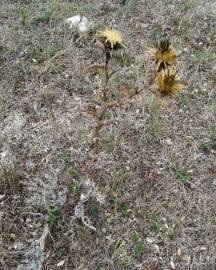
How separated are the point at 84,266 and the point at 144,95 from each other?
4.51 ft

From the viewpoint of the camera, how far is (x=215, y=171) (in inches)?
114

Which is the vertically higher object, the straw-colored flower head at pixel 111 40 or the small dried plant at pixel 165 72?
the straw-colored flower head at pixel 111 40

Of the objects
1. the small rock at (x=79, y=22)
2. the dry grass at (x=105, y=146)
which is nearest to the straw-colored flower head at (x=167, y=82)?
the dry grass at (x=105, y=146)

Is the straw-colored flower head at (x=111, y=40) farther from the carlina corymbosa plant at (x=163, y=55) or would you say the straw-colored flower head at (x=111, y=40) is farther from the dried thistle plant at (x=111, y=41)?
the carlina corymbosa plant at (x=163, y=55)

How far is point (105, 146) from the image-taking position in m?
2.91

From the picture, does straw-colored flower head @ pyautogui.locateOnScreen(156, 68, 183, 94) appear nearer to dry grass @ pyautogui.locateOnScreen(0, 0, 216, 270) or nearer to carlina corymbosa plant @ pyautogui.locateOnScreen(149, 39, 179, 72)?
carlina corymbosa plant @ pyautogui.locateOnScreen(149, 39, 179, 72)

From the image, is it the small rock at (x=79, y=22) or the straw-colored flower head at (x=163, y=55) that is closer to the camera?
the straw-colored flower head at (x=163, y=55)

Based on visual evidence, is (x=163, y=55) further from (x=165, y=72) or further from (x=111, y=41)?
(x=111, y=41)

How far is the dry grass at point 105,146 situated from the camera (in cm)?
251

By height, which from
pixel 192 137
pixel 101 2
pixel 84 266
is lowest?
pixel 84 266

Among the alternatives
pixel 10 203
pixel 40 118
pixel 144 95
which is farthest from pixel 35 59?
pixel 10 203

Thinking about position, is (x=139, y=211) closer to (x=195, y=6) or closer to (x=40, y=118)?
(x=40, y=118)

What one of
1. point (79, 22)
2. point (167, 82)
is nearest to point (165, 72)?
point (167, 82)

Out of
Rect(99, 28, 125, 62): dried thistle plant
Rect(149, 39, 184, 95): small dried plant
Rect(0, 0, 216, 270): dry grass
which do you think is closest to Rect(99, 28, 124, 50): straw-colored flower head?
Rect(99, 28, 125, 62): dried thistle plant
